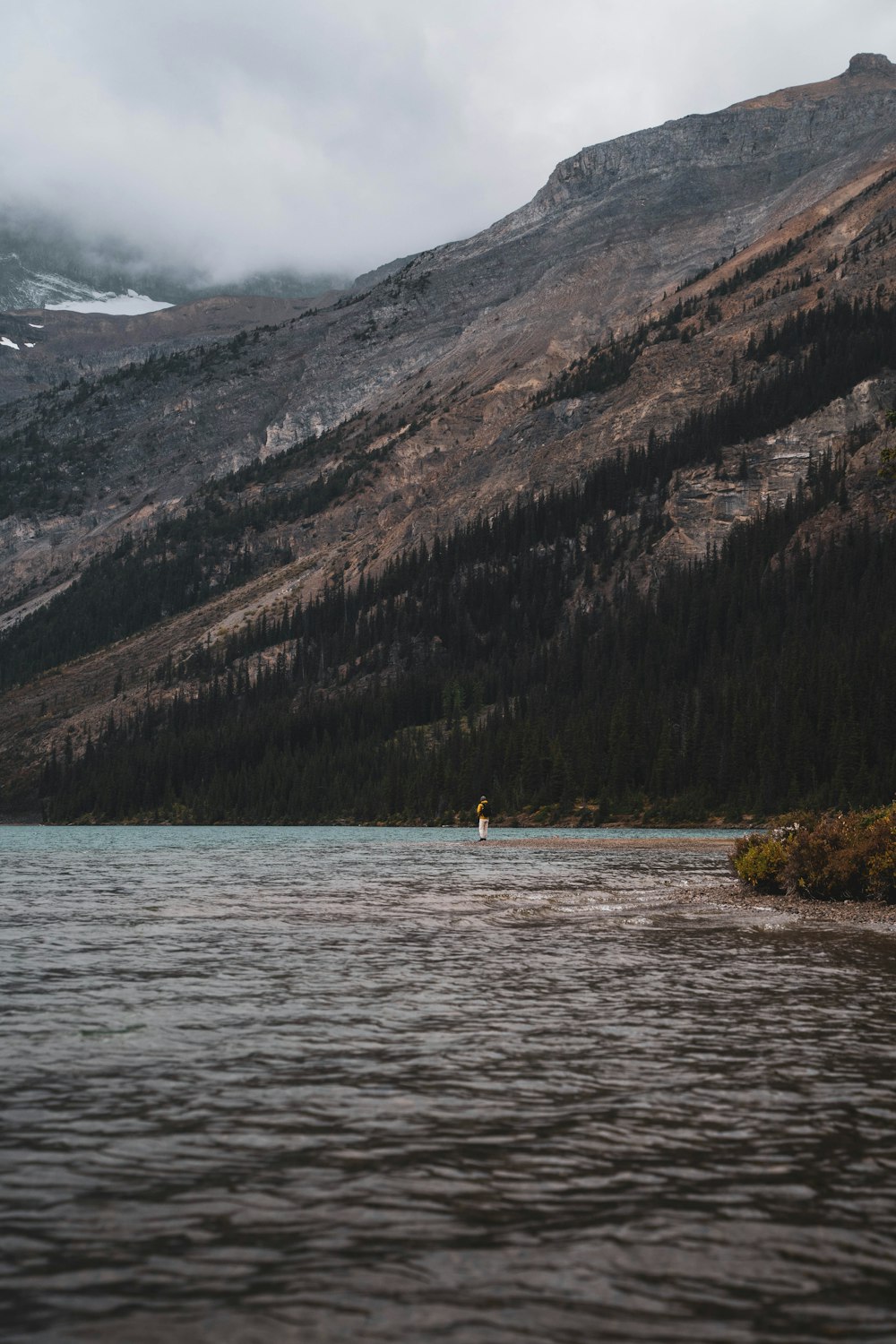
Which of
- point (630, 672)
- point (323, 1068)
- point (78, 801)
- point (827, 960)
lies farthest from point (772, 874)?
point (78, 801)

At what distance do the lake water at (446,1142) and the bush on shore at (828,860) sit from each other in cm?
1209

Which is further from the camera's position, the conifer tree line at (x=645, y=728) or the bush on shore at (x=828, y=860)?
the conifer tree line at (x=645, y=728)

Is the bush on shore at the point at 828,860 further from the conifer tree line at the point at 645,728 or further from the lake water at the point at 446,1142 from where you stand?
the conifer tree line at the point at 645,728

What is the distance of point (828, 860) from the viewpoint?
3547 centimetres

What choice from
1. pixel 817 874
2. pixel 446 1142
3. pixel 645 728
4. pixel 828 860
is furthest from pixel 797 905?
pixel 645 728

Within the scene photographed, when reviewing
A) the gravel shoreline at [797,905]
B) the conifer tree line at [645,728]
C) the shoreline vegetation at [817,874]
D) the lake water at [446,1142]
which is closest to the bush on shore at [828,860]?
the shoreline vegetation at [817,874]

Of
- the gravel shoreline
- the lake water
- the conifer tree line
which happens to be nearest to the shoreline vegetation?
the gravel shoreline

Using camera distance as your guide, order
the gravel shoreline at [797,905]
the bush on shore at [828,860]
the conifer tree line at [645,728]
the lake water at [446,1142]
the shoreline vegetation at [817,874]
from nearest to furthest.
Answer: the lake water at [446,1142], the gravel shoreline at [797,905], the shoreline vegetation at [817,874], the bush on shore at [828,860], the conifer tree line at [645,728]

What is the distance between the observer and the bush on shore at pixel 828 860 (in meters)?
34.3

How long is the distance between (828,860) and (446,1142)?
2789cm

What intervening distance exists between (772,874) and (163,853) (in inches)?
1594

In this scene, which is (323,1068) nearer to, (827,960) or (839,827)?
(827,960)

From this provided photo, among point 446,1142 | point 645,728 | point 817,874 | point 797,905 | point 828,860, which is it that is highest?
point 645,728

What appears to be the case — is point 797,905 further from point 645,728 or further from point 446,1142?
point 645,728
